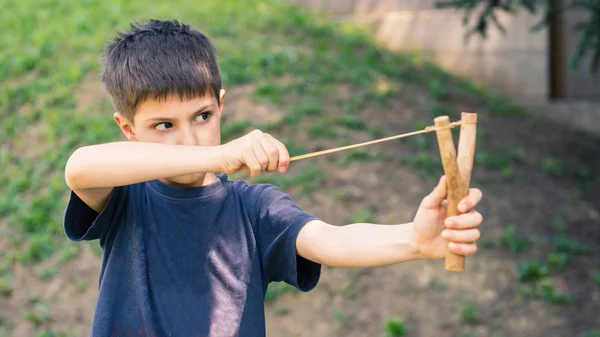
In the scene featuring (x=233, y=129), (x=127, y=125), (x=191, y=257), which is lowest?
(x=233, y=129)

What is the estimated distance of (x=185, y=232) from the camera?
247 centimetres

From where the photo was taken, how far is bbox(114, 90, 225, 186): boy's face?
2412 mm

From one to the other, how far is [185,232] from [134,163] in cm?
35

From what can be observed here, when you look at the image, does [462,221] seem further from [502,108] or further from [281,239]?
[502,108]

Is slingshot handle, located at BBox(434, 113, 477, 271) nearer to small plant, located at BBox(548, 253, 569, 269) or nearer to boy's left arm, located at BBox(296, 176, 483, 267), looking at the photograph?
boy's left arm, located at BBox(296, 176, 483, 267)

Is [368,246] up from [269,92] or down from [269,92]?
up

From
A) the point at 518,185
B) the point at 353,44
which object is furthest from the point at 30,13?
the point at 518,185

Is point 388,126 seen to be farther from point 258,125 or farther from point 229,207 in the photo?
point 229,207

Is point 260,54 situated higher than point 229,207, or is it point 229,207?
point 229,207

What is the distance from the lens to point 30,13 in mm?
9312

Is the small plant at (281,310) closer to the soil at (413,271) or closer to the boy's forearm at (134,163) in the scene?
the soil at (413,271)

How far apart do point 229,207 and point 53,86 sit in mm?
5777

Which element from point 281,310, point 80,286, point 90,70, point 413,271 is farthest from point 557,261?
point 90,70

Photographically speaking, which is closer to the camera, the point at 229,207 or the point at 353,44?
the point at 229,207
